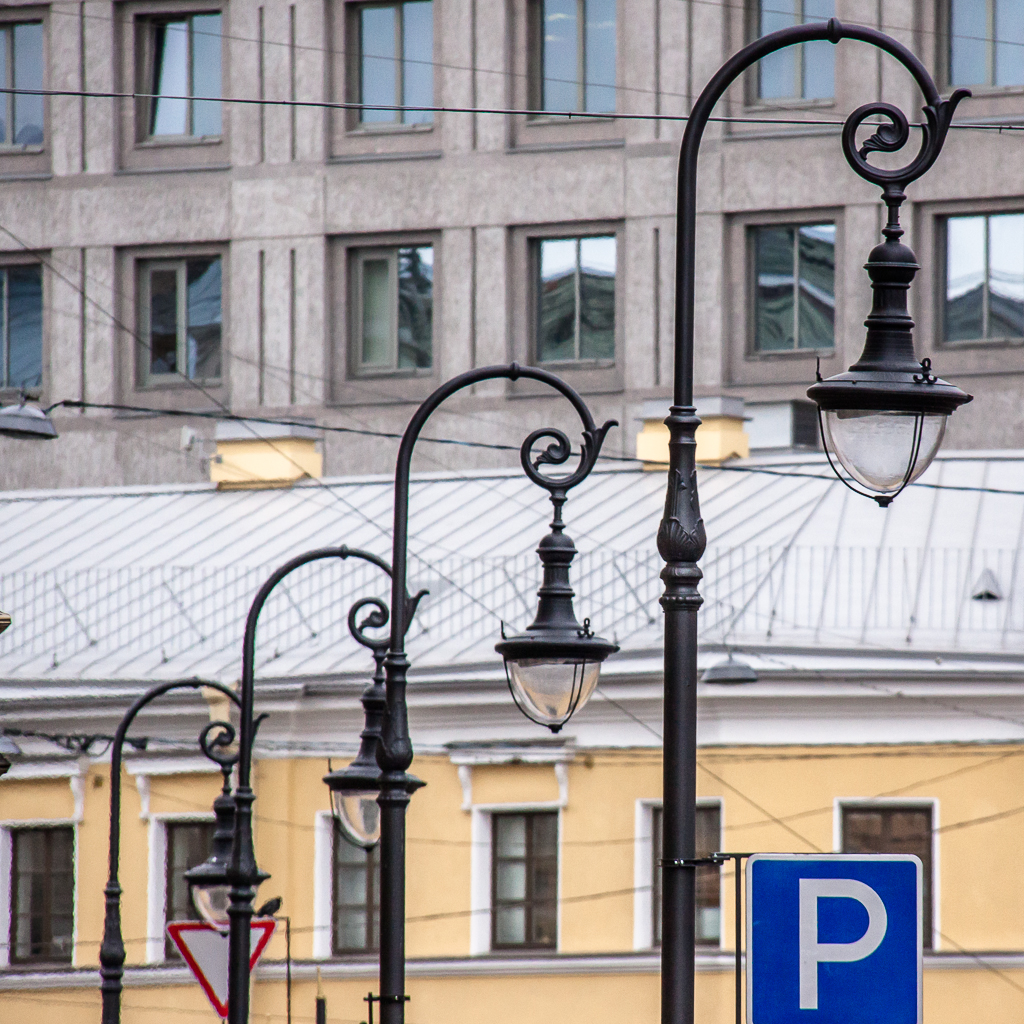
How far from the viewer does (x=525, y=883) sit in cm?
2723

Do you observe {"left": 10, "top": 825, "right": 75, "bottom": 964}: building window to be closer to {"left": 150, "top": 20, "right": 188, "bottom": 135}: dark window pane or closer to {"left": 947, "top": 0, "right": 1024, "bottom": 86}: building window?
{"left": 150, "top": 20, "right": 188, "bottom": 135}: dark window pane

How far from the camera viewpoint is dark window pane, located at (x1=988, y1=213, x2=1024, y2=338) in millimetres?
35812

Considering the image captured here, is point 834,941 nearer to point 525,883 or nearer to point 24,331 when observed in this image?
point 525,883

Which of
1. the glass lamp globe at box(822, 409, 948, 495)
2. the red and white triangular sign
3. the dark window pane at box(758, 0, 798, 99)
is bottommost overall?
the red and white triangular sign

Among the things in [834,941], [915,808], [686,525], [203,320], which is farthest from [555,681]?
[203,320]

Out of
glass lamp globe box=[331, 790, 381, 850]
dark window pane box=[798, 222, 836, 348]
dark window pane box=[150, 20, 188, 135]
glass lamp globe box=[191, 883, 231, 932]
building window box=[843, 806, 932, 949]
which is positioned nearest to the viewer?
glass lamp globe box=[331, 790, 381, 850]

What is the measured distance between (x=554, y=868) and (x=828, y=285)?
1175 centimetres

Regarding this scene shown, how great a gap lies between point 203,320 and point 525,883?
14.0m

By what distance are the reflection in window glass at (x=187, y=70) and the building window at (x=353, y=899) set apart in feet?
47.7

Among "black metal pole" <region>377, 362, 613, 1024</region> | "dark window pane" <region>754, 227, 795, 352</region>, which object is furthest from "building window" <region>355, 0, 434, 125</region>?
"black metal pole" <region>377, 362, 613, 1024</region>

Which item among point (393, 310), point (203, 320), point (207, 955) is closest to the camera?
point (207, 955)

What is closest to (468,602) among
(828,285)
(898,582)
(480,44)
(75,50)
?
(898,582)

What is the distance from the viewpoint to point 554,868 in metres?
27.1

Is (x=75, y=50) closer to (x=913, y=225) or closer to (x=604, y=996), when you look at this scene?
(x=913, y=225)
